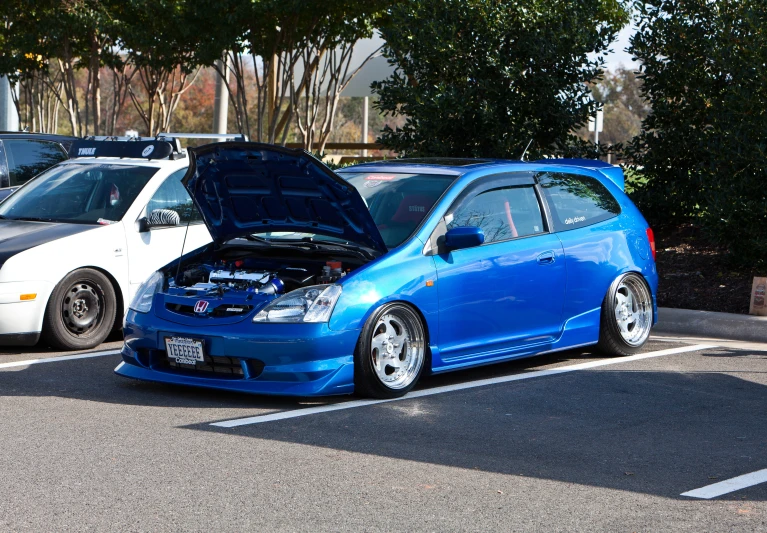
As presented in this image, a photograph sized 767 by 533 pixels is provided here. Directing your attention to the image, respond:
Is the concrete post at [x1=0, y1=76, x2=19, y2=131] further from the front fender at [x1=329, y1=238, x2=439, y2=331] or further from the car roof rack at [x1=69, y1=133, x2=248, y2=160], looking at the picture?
the front fender at [x1=329, y1=238, x2=439, y2=331]

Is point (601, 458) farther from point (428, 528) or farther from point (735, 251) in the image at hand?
point (735, 251)

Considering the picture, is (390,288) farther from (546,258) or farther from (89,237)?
(89,237)

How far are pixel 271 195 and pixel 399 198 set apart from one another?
1.01 metres

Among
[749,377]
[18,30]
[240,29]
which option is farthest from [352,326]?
[18,30]

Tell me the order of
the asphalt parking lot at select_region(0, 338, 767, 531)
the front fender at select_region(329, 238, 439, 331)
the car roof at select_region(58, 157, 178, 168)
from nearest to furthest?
the asphalt parking lot at select_region(0, 338, 767, 531)
the front fender at select_region(329, 238, 439, 331)
the car roof at select_region(58, 157, 178, 168)

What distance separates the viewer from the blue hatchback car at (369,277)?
23.3 ft

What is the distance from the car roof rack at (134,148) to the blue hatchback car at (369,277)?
214 centimetres

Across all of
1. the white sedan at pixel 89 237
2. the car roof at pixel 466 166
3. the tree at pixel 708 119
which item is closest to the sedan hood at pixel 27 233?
the white sedan at pixel 89 237

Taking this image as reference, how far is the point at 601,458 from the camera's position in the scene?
5941 mm

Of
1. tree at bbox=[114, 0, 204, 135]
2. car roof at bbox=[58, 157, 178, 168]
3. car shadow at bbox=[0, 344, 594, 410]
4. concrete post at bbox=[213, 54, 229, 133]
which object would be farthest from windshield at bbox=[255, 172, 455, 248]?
concrete post at bbox=[213, 54, 229, 133]

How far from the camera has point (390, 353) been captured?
738 centimetres

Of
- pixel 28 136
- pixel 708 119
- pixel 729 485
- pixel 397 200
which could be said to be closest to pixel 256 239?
pixel 397 200

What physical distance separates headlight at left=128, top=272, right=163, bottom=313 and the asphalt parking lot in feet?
1.80

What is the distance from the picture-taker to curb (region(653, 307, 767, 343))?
10.4 m
